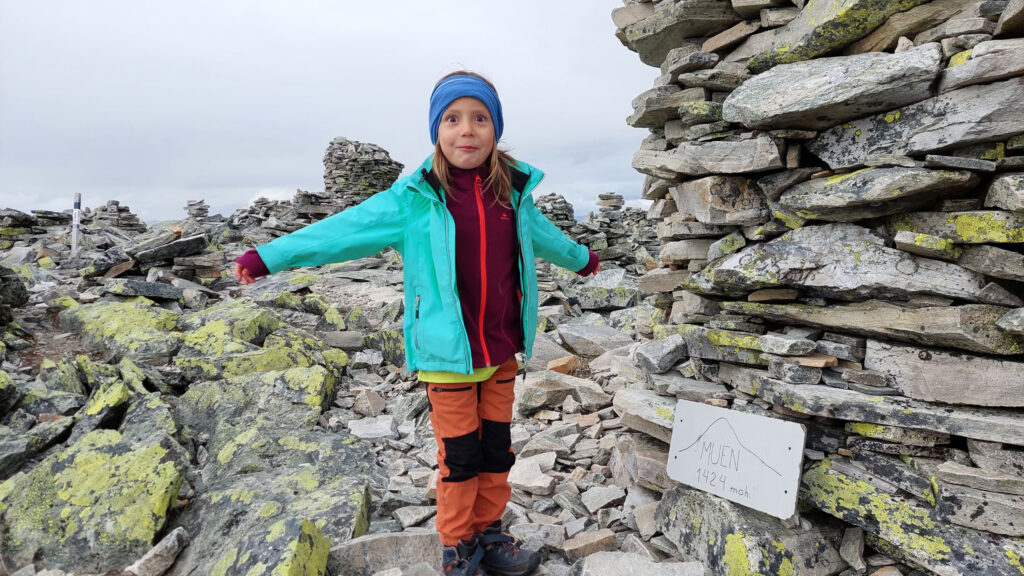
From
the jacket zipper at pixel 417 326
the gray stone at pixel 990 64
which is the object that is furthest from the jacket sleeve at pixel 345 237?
the gray stone at pixel 990 64

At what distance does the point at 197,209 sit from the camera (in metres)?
34.6

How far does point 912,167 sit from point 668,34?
253cm

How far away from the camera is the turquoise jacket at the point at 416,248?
3.35 m

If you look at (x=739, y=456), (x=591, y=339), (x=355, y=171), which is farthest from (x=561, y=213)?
(x=739, y=456)

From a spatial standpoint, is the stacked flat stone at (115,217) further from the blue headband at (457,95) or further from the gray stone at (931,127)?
the gray stone at (931,127)

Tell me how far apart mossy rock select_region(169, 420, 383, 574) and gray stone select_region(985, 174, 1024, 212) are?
4.54 m

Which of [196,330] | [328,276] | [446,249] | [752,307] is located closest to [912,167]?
[752,307]

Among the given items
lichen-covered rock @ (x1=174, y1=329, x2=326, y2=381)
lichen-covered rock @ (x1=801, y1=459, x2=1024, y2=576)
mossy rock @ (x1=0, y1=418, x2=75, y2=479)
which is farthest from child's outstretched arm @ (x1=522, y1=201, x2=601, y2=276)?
lichen-covered rock @ (x1=174, y1=329, x2=326, y2=381)

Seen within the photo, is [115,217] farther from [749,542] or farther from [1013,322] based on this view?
[1013,322]

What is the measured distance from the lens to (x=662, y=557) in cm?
414

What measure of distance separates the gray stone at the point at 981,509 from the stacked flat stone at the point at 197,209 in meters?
37.7

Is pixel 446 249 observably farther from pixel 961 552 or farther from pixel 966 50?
pixel 961 552

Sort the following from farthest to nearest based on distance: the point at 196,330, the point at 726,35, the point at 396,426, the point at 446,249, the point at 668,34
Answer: the point at 196,330 < the point at 396,426 < the point at 668,34 < the point at 726,35 < the point at 446,249

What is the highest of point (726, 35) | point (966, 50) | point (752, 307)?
point (726, 35)
